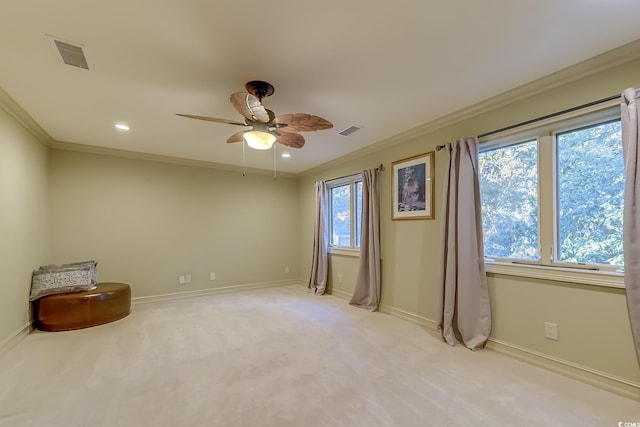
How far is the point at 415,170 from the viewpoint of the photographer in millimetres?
3549

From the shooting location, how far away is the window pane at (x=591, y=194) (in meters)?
2.11

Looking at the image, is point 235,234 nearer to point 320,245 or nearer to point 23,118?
point 320,245

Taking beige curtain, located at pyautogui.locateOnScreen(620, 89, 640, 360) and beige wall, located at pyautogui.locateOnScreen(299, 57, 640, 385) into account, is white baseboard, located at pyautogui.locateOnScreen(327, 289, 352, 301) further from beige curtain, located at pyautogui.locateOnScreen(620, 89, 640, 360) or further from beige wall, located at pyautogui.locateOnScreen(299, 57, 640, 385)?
beige curtain, located at pyautogui.locateOnScreen(620, 89, 640, 360)

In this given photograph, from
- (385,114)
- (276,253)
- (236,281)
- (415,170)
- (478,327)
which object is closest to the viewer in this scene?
(478,327)

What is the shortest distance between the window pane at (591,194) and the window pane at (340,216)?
2.95 metres

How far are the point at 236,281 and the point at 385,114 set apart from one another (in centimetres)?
399

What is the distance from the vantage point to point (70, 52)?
1.96 metres

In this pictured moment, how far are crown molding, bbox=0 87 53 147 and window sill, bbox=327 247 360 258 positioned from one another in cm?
435

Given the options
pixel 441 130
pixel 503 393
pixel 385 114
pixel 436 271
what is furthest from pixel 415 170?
pixel 503 393

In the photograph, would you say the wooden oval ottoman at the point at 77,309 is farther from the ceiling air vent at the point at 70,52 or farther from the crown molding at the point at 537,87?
the crown molding at the point at 537,87

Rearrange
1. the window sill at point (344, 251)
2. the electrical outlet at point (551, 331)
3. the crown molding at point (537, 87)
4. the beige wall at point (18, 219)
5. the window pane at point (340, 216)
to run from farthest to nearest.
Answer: the window pane at point (340, 216), the window sill at point (344, 251), the beige wall at point (18, 219), the electrical outlet at point (551, 331), the crown molding at point (537, 87)

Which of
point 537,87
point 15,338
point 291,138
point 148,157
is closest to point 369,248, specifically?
point 291,138

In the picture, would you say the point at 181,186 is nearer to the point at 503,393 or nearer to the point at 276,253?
the point at 276,253

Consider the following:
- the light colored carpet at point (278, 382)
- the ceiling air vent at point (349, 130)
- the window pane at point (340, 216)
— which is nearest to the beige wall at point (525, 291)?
the light colored carpet at point (278, 382)
